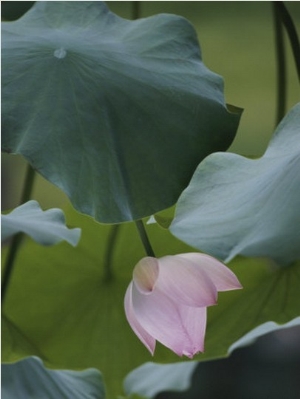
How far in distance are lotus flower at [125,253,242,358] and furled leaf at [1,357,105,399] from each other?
0.44ft

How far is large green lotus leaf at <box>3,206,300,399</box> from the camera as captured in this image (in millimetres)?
648

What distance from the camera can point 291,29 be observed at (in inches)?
24.8

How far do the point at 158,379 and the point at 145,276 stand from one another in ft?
1.03

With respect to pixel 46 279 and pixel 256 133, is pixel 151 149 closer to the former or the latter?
pixel 46 279

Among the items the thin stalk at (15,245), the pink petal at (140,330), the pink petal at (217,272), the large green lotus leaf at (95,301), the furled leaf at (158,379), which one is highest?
the pink petal at (217,272)

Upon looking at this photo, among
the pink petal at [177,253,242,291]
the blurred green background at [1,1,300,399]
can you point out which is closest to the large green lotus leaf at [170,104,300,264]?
the pink petal at [177,253,242,291]

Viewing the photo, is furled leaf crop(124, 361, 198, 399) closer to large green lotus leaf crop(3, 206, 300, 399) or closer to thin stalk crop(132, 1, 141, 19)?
large green lotus leaf crop(3, 206, 300, 399)

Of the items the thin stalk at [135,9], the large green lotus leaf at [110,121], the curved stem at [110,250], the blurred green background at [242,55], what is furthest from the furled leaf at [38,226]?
the blurred green background at [242,55]

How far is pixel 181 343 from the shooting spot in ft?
1.49

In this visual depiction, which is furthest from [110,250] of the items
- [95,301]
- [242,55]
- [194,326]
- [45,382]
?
[242,55]

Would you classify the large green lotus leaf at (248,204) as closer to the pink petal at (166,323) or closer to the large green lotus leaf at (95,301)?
the pink petal at (166,323)

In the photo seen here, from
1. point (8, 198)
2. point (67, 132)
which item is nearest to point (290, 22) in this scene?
point (67, 132)

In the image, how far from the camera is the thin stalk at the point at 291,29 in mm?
607

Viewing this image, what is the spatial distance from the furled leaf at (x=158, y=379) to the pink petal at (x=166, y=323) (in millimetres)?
237
